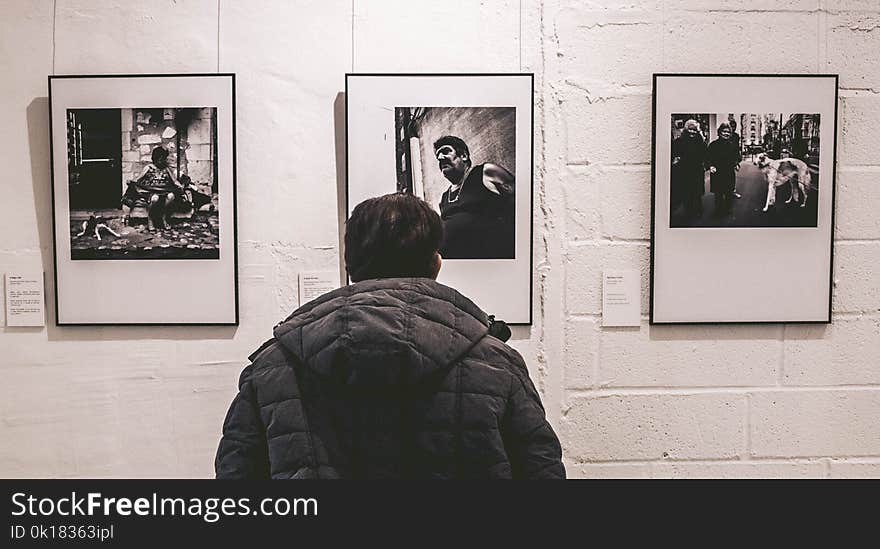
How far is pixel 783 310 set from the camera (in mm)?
2012

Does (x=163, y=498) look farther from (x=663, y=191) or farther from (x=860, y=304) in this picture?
(x=860, y=304)

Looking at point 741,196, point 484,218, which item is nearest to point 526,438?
point 484,218

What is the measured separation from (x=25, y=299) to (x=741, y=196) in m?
1.70

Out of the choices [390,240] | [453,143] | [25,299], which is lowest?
[25,299]

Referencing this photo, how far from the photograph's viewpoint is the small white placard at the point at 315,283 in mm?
1982

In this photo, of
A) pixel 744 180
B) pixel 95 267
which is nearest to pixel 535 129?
pixel 744 180

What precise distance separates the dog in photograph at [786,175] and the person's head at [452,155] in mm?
690

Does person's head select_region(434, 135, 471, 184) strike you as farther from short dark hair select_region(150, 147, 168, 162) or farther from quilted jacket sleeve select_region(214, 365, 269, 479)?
quilted jacket sleeve select_region(214, 365, 269, 479)

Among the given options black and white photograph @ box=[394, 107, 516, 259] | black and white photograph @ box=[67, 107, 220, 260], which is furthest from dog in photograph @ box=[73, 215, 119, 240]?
black and white photograph @ box=[394, 107, 516, 259]

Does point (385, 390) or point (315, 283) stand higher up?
point (315, 283)

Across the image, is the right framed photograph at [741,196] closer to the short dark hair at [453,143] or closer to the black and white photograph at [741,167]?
the black and white photograph at [741,167]

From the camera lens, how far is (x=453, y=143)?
6.41 ft

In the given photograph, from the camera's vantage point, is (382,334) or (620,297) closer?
(382,334)

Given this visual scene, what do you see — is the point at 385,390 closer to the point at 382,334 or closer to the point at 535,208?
the point at 382,334
